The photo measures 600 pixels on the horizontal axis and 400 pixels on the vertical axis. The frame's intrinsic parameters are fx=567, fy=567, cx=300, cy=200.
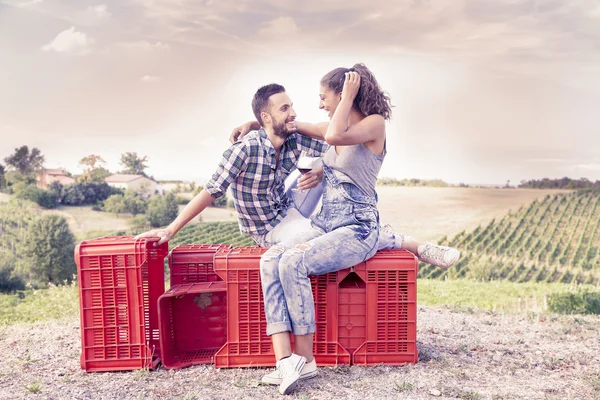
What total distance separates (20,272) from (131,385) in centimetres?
1330

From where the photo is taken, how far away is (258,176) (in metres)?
3.59

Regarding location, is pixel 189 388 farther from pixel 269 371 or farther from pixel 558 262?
pixel 558 262

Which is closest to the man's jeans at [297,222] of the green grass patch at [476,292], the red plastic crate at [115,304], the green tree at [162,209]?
the red plastic crate at [115,304]

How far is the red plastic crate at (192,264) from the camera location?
12.2ft

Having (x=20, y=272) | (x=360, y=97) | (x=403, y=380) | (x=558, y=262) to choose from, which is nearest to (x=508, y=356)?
(x=403, y=380)

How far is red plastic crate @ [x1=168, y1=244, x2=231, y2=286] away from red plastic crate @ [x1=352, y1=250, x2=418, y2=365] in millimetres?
919

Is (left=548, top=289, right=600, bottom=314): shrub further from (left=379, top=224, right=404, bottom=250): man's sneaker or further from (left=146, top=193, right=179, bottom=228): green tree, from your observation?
(left=146, top=193, right=179, bottom=228): green tree

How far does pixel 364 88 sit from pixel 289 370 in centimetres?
162

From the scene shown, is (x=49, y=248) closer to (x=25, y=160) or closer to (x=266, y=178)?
(x=25, y=160)

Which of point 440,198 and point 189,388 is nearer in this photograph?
point 189,388

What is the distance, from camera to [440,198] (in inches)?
→ 628

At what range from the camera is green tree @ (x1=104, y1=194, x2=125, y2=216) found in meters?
15.4

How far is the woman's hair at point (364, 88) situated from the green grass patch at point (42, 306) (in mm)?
3670

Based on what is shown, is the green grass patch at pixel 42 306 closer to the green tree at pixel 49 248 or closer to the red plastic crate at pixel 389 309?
the red plastic crate at pixel 389 309
